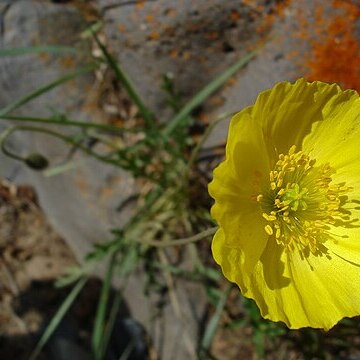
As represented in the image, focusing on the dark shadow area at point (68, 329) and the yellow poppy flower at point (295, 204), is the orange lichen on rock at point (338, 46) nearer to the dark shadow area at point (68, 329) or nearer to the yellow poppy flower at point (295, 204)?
the yellow poppy flower at point (295, 204)

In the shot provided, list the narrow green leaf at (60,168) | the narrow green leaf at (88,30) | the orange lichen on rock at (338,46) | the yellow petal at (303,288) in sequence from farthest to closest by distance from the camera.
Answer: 1. the narrow green leaf at (60,168)
2. the narrow green leaf at (88,30)
3. the orange lichen on rock at (338,46)
4. the yellow petal at (303,288)

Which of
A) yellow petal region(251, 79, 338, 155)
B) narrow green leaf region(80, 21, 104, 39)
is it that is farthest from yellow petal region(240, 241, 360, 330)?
narrow green leaf region(80, 21, 104, 39)

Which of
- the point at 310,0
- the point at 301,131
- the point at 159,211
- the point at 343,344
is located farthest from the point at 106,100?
the point at 343,344

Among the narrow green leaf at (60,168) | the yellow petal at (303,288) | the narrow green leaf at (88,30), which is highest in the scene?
the narrow green leaf at (88,30)

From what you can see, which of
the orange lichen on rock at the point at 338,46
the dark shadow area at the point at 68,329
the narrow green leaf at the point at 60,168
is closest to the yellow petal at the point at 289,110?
the orange lichen on rock at the point at 338,46

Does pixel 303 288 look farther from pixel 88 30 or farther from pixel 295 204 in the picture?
pixel 88 30

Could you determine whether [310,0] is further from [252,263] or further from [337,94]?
[252,263]

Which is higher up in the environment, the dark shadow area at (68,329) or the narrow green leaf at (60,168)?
the narrow green leaf at (60,168)

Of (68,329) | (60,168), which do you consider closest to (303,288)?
(60,168)
